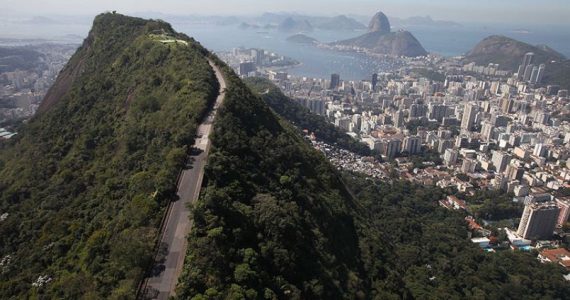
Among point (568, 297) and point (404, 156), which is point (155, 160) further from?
point (404, 156)

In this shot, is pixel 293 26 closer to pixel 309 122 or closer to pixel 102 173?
pixel 309 122

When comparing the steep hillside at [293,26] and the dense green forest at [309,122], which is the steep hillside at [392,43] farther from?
the dense green forest at [309,122]

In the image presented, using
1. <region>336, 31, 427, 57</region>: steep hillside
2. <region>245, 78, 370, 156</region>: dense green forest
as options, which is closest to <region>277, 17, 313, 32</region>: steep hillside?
<region>336, 31, 427, 57</region>: steep hillside

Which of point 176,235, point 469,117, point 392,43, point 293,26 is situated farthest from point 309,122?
point 293,26

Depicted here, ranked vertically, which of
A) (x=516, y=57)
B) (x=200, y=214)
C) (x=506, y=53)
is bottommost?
(x=516, y=57)

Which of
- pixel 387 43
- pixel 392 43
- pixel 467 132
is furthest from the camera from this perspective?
pixel 387 43

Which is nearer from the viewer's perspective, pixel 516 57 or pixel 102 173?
pixel 102 173

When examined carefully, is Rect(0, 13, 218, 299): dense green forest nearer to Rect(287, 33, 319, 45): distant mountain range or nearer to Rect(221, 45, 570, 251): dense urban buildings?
Rect(221, 45, 570, 251): dense urban buildings

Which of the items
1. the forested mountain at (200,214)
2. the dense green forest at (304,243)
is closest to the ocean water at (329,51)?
the forested mountain at (200,214)
